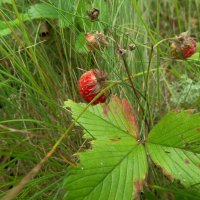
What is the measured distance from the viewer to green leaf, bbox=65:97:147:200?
852mm

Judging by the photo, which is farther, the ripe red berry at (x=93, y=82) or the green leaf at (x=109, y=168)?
the ripe red berry at (x=93, y=82)

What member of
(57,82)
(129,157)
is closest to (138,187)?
(129,157)

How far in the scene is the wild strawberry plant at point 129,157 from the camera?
85 cm

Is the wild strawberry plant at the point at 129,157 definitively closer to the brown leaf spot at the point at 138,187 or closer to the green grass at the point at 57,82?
the brown leaf spot at the point at 138,187

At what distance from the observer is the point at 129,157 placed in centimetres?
89

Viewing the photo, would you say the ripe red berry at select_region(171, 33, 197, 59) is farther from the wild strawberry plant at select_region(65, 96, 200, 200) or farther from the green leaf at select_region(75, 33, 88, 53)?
the green leaf at select_region(75, 33, 88, 53)

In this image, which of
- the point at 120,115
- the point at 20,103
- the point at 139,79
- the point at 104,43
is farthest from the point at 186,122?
the point at 20,103

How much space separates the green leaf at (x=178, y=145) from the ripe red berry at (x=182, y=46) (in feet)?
0.54

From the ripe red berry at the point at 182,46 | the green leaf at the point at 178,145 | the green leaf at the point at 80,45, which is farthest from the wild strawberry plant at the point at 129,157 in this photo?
the green leaf at the point at 80,45

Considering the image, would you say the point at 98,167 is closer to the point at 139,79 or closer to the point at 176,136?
the point at 176,136

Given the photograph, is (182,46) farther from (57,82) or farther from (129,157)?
(57,82)

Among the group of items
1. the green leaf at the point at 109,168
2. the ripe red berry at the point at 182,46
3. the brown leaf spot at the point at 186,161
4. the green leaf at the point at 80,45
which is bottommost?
the brown leaf spot at the point at 186,161

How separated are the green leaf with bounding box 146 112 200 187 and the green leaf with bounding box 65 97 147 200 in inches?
1.7

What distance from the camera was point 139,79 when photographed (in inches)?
57.2
